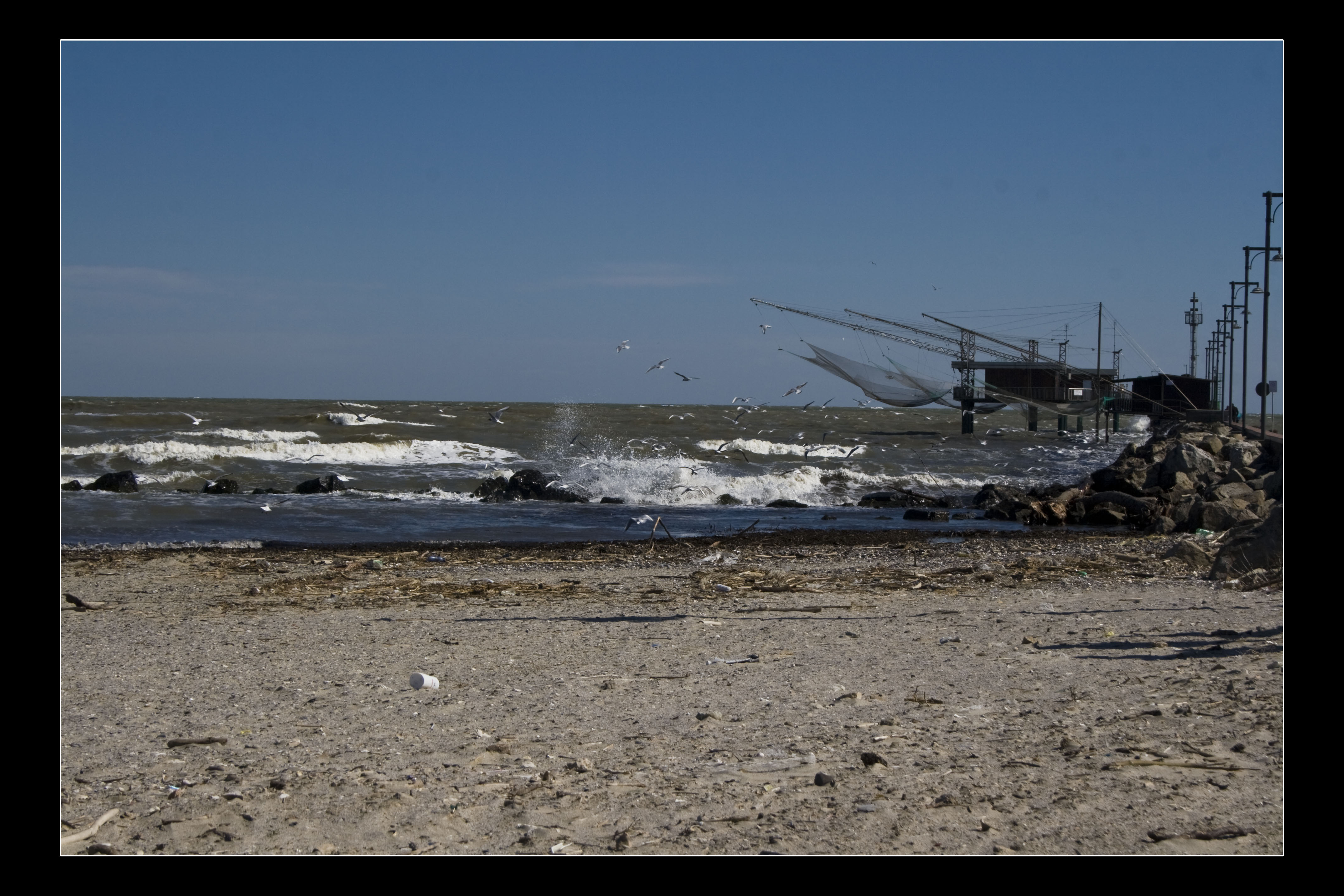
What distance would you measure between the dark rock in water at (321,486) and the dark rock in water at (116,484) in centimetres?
351

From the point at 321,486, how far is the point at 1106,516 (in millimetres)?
16627

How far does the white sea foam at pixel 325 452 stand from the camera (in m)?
30.8

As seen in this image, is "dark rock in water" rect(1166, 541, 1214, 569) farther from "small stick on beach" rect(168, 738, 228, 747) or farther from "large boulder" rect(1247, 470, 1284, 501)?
"small stick on beach" rect(168, 738, 228, 747)

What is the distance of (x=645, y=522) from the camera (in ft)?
59.2

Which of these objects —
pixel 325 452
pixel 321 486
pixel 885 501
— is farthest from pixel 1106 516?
pixel 325 452

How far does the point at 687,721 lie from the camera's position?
4922mm

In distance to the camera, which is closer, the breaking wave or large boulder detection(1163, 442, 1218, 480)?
large boulder detection(1163, 442, 1218, 480)

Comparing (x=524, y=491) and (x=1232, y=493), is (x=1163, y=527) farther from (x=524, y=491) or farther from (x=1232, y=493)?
(x=524, y=491)

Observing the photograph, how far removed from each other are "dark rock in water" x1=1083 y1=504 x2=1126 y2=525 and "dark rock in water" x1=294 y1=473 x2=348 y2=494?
15.8 metres

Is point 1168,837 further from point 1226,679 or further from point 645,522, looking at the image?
point 645,522

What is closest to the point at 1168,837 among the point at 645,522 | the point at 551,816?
the point at 551,816

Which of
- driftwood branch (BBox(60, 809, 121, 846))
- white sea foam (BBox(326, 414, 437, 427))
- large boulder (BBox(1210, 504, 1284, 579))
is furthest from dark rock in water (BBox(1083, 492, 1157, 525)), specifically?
white sea foam (BBox(326, 414, 437, 427))

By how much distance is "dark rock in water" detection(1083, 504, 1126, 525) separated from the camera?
17.1 metres
